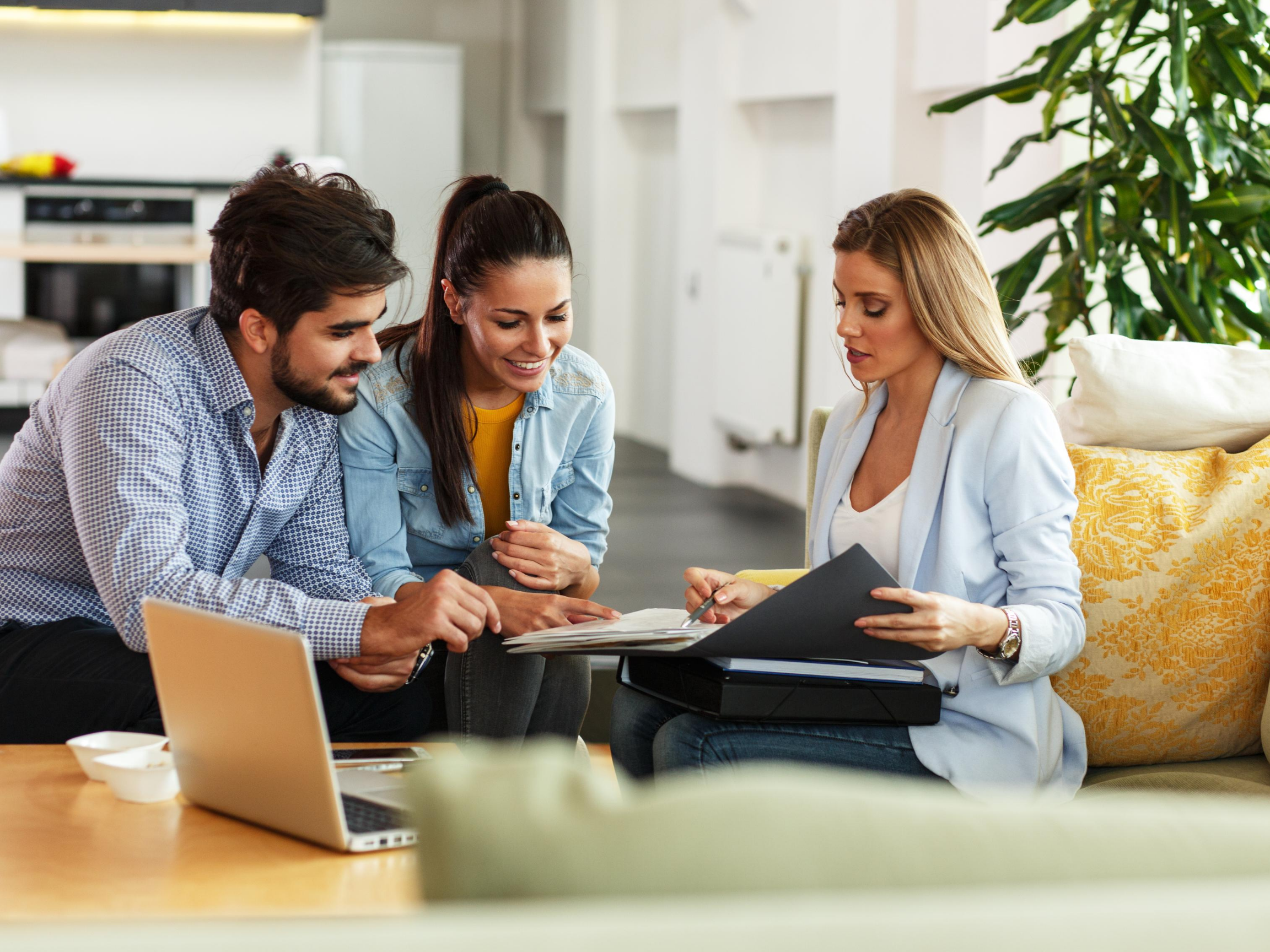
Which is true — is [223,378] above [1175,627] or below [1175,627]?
above

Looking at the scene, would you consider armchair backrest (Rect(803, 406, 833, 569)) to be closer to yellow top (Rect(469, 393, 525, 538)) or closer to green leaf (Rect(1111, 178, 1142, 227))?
yellow top (Rect(469, 393, 525, 538))

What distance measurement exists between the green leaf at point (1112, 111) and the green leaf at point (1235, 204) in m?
0.19

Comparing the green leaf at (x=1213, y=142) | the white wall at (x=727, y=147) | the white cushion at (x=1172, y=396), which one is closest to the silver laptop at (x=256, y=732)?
the white cushion at (x=1172, y=396)

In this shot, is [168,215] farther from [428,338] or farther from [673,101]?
[428,338]

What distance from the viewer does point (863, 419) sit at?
1.97m

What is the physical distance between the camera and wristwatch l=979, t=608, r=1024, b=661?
163cm

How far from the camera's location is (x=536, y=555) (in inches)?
80.0

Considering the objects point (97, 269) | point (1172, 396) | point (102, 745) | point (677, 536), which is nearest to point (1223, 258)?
point (1172, 396)

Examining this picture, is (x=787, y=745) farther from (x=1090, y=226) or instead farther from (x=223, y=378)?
(x=1090, y=226)

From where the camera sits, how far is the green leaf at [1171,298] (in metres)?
2.55

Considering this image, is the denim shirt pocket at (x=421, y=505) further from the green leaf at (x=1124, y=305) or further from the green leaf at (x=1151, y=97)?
the green leaf at (x=1151, y=97)

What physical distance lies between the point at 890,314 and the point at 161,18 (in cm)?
704

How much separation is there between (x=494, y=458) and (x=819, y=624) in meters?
0.78

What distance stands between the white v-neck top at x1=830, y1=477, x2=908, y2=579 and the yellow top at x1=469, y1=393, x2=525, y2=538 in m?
0.54
